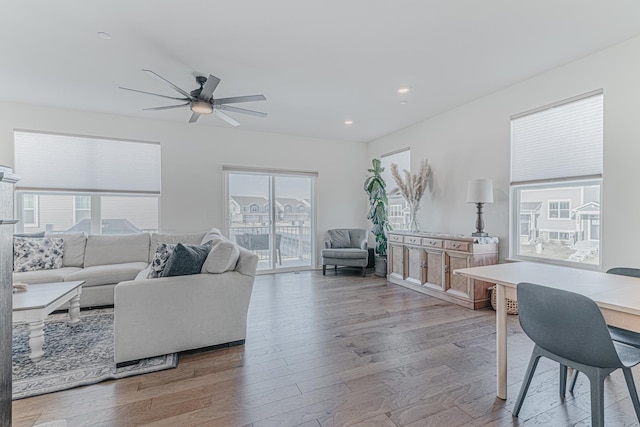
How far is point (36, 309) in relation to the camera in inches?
91.7

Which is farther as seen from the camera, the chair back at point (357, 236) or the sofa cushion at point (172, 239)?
the chair back at point (357, 236)

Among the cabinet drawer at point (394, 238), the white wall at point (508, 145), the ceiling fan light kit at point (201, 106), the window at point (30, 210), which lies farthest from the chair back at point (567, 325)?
the window at point (30, 210)

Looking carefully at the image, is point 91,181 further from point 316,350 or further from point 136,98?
point 316,350

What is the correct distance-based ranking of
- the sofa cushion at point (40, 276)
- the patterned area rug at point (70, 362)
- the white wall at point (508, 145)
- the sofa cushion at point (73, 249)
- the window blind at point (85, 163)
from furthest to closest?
the window blind at point (85, 163), the sofa cushion at point (73, 249), the sofa cushion at point (40, 276), the white wall at point (508, 145), the patterned area rug at point (70, 362)

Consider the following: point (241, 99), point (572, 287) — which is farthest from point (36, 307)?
point (572, 287)

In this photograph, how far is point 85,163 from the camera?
15.6ft

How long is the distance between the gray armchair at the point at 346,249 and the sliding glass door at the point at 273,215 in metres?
0.57

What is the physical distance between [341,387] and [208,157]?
4619 millimetres

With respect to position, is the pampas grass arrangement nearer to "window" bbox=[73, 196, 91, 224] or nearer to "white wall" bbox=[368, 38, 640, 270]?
"white wall" bbox=[368, 38, 640, 270]

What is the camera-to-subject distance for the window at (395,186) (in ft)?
18.8

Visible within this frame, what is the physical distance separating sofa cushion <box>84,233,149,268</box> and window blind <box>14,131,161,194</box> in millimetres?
956

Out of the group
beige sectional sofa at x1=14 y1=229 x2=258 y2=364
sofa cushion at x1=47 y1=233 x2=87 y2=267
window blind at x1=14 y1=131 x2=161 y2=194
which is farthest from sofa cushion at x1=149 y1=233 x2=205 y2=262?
beige sectional sofa at x1=14 y1=229 x2=258 y2=364

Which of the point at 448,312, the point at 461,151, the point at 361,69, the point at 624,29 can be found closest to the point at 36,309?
the point at 361,69

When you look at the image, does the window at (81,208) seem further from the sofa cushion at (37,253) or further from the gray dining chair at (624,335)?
the gray dining chair at (624,335)
